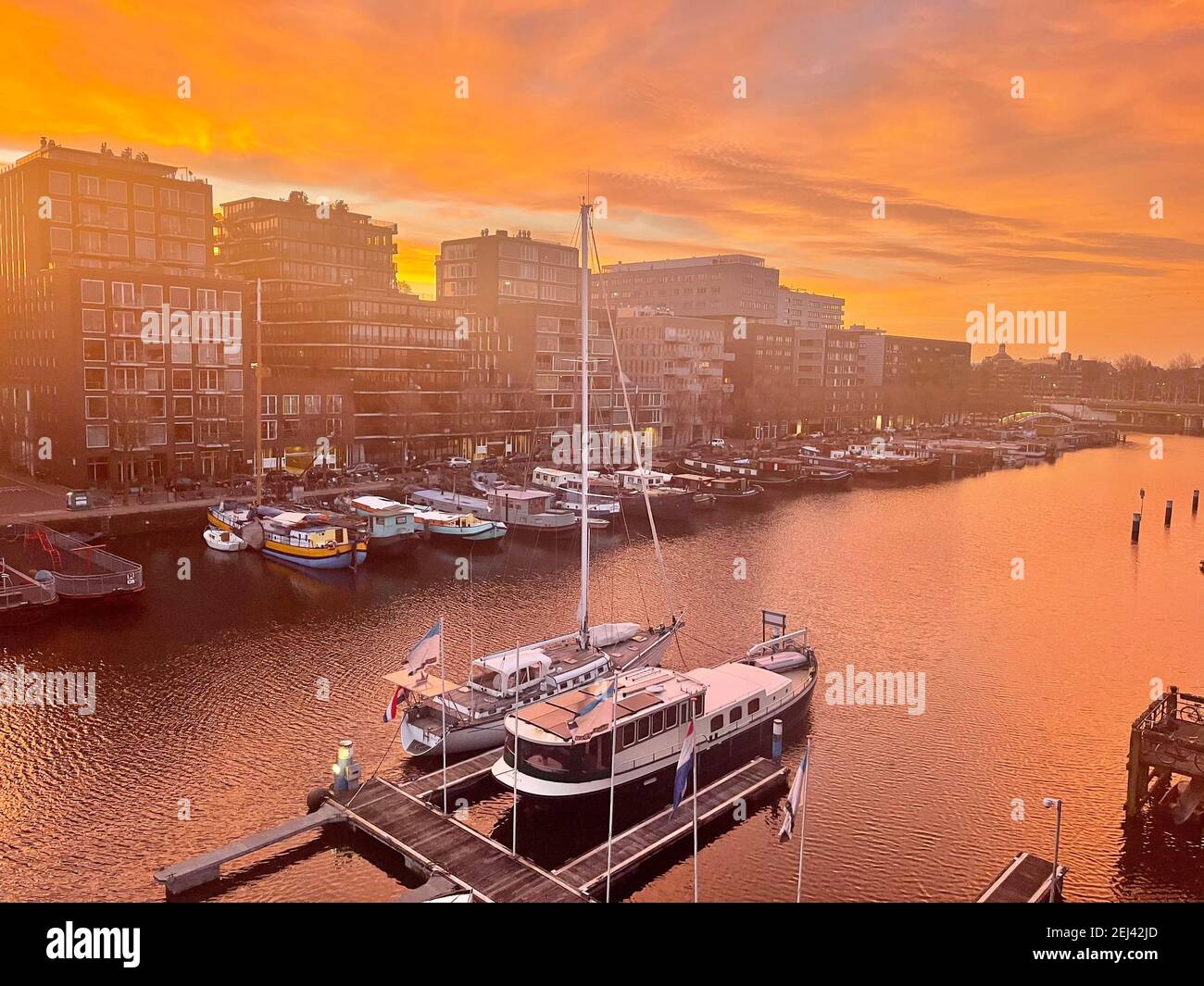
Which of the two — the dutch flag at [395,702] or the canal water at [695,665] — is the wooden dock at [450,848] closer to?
the canal water at [695,665]

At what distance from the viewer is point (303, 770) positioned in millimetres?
24938

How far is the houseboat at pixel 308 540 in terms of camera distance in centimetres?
4744

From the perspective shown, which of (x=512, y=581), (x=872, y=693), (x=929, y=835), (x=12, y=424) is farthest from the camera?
(x=12, y=424)

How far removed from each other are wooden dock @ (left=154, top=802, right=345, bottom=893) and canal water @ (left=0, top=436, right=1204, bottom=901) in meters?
0.53

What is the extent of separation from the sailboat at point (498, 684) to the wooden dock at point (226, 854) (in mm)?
3737

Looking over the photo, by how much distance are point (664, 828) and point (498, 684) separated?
770 cm

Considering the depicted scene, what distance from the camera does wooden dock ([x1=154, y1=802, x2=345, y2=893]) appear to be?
19109mm

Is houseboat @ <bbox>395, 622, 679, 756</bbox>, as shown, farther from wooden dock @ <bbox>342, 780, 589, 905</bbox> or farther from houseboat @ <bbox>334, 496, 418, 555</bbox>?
houseboat @ <bbox>334, 496, 418, 555</bbox>

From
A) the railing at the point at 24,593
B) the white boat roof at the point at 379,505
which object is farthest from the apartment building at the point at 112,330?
the railing at the point at 24,593

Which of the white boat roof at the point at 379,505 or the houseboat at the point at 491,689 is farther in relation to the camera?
the white boat roof at the point at 379,505

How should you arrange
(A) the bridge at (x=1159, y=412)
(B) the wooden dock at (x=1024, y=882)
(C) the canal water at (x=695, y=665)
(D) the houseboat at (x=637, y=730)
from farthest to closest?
(A) the bridge at (x=1159, y=412), (D) the houseboat at (x=637, y=730), (C) the canal water at (x=695, y=665), (B) the wooden dock at (x=1024, y=882)

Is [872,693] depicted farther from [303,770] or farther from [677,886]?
[303,770]
